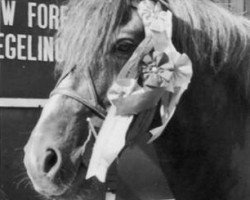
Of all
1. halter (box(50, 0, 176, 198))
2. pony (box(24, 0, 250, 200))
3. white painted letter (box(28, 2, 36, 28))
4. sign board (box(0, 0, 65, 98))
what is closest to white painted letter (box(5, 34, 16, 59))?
sign board (box(0, 0, 65, 98))

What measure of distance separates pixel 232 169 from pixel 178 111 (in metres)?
0.31

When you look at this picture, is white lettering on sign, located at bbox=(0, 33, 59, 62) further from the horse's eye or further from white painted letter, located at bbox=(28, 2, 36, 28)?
the horse's eye

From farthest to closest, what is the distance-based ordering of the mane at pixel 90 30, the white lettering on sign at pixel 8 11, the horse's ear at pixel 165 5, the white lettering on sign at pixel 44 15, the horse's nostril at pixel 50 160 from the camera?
the white lettering on sign at pixel 44 15 → the white lettering on sign at pixel 8 11 → the horse's ear at pixel 165 5 → the mane at pixel 90 30 → the horse's nostril at pixel 50 160

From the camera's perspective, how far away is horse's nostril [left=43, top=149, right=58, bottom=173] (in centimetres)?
188

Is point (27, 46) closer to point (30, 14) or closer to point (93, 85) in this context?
point (30, 14)

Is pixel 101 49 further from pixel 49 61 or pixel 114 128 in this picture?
pixel 49 61

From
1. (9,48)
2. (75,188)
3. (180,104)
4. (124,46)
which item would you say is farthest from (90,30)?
(9,48)

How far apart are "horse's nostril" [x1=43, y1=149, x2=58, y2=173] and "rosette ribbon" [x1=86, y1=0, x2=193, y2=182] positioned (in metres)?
0.12

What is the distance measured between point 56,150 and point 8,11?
60.9 inches

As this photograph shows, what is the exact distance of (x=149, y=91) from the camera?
1975mm

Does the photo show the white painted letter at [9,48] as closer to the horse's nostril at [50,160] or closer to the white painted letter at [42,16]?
the white painted letter at [42,16]

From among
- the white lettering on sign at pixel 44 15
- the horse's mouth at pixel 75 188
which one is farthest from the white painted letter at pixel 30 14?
the horse's mouth at pixel 75 188

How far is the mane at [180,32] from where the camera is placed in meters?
2.00

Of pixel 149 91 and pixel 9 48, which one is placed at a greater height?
pixel 149 91
